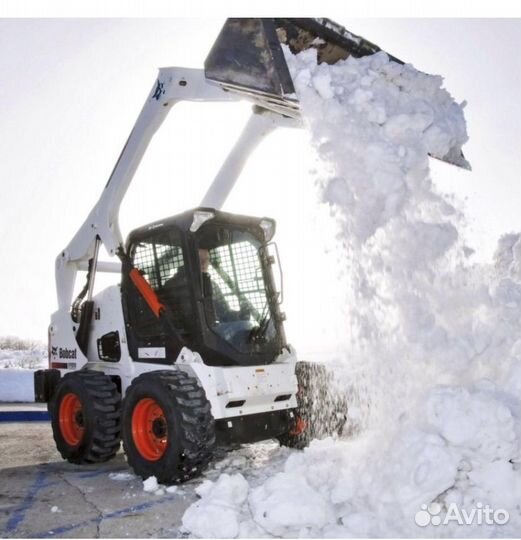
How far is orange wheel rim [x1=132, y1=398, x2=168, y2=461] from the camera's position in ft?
16.2

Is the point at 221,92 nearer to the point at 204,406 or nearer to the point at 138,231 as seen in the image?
the point at 138,231

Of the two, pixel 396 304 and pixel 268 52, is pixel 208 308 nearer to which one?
pixel 396 304

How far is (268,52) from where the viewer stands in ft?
14.5

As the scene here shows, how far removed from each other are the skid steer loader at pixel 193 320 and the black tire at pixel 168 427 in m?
0.01

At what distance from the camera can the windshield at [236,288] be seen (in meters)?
5.23

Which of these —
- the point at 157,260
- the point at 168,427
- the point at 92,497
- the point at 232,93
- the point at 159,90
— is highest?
the point at 159,90

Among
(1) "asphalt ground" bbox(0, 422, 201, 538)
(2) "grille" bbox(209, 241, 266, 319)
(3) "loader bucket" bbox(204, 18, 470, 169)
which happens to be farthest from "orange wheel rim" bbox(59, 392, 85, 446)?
(3) "loader bucket" bbox(204, 18, 470, 169)

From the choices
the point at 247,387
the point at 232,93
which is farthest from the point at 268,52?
the point at 247,387

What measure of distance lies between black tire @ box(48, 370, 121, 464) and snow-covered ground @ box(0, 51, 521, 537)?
1.07m

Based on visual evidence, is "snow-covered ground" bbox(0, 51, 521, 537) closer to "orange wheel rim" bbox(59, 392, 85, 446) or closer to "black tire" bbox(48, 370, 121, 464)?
"black tire" bbox(48, 370, 121, 464)

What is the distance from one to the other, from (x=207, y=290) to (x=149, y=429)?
1344 millimetres

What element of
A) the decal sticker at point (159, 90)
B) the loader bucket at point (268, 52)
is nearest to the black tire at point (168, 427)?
the loader bucket at point (268, 52)

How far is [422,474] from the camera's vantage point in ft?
11.8

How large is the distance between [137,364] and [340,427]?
7.03ft
